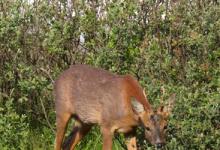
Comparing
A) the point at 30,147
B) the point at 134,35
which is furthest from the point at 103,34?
the point at 30,147

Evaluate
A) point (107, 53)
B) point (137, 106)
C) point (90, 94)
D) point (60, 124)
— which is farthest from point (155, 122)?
point (107, 53)

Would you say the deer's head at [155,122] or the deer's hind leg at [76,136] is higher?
the deer's head at [155,122]

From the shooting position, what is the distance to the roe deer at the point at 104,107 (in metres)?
9.12

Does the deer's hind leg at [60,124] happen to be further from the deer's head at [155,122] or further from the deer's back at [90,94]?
the deer's head at [155,122]

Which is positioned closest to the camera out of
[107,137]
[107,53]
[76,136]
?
[107,137]

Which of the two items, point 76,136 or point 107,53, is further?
point 107,53

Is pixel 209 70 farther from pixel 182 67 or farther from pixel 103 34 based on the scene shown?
pixel 103 34

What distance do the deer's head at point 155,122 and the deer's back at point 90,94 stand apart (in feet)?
1.13

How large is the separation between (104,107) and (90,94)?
0.37 m

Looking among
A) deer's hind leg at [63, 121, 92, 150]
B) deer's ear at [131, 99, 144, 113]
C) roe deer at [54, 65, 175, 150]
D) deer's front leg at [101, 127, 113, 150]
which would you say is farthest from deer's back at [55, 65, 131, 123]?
deer's hind leg at [63, 121, 92, 150]

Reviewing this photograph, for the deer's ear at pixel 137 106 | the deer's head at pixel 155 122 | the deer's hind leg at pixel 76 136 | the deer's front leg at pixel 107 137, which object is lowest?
the deer's hind leg at pixel 76 136

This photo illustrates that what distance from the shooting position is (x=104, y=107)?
9.76 metres

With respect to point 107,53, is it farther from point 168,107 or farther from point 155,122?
point 155,122

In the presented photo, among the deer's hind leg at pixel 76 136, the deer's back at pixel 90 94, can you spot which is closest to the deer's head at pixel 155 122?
the deer's back at pixel 90 94
